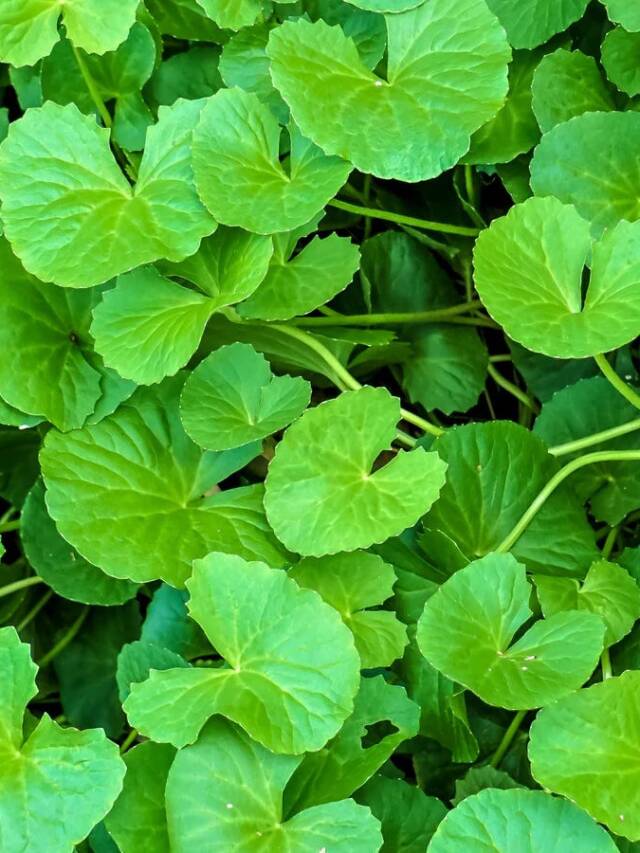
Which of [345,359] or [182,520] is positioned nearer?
[182,520]

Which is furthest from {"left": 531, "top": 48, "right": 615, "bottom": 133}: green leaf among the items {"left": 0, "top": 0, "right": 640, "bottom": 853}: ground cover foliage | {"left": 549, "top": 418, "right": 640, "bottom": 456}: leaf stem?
{"left": 549, "top": 418, "right": 640, "bottom": 456}: leaf stem

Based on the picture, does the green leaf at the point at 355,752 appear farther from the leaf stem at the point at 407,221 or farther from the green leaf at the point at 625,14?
the green leaf at the point at 625,14

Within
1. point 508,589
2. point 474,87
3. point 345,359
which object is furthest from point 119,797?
point 474,87

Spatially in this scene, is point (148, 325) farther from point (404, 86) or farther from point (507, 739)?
point (507, 739)

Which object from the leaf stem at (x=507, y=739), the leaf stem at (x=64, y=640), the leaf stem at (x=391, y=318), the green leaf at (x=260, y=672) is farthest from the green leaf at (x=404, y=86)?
the leaf stem at (x=64, y=640)

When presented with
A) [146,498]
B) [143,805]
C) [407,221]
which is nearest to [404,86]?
[407,221]

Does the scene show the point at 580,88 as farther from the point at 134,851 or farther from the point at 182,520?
the point at 134,851
